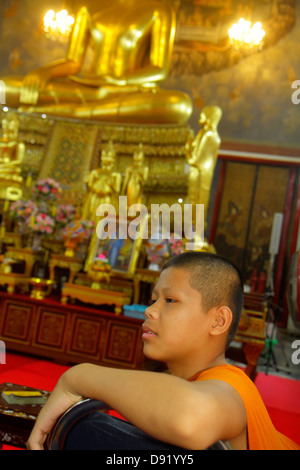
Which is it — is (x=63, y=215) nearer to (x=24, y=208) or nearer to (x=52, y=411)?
(x=24, y=208)

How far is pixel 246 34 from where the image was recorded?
25.6 ft

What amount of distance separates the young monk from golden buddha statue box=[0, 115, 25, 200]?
13.9 feet

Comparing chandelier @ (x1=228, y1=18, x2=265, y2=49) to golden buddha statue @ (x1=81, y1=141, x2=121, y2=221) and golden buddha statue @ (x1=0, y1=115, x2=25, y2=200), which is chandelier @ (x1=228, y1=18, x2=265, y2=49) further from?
golden buddha statue @ (x1=0, y1=115, x2=25, y2=200)

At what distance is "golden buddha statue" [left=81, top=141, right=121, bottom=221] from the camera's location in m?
4.58

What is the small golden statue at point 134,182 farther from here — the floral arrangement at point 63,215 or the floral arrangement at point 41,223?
the floral arrangement at point 41,223

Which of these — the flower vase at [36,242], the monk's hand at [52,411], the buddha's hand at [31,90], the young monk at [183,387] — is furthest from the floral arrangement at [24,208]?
the monk's hand at [52,411]

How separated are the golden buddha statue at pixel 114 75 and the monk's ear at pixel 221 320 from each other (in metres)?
5.44

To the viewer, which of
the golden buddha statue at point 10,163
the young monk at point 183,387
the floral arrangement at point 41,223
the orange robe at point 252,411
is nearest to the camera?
the young monk at point 183,387

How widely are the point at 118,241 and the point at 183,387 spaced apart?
3576 mm

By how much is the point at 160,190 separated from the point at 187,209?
915 mm

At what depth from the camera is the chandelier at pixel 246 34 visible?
7.72m

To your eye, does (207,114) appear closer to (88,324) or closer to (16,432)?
(88,324)

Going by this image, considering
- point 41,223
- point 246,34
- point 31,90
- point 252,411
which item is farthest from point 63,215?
point 246,34

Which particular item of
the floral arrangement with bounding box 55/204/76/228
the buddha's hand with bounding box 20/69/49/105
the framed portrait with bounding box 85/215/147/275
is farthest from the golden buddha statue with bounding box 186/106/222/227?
the buddha's hand with bounding box 20/69/49/105
